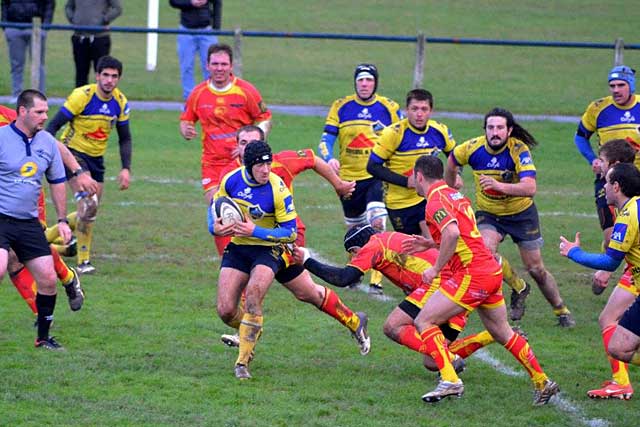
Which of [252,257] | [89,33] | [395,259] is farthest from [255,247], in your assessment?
[89,33]

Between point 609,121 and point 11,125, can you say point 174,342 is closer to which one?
point 11,125

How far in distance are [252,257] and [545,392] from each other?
8.28 feet

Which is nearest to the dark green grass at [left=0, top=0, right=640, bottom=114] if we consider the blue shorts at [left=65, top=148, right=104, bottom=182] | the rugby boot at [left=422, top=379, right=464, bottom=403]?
the blue shorts at [left=65, top=148, right=104, bottom=182]

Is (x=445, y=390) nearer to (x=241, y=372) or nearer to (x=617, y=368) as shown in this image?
(x=617, y=368)

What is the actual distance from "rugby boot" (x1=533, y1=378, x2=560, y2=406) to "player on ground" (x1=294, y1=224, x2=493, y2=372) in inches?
25.8

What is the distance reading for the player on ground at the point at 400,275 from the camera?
897 centimetres

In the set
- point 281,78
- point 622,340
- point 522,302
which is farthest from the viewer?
point 281,78

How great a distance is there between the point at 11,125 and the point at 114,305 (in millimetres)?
2514

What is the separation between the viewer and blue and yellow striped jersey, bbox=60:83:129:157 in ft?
41.5

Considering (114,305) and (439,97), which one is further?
(439,97)

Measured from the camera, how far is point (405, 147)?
11.8 meters

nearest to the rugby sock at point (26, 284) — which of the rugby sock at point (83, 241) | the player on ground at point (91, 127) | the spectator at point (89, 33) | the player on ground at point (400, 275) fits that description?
the player on ground at point (91, 127)

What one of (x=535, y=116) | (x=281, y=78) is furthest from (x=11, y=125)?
(x=281, y=78)

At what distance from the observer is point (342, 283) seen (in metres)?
8.91
